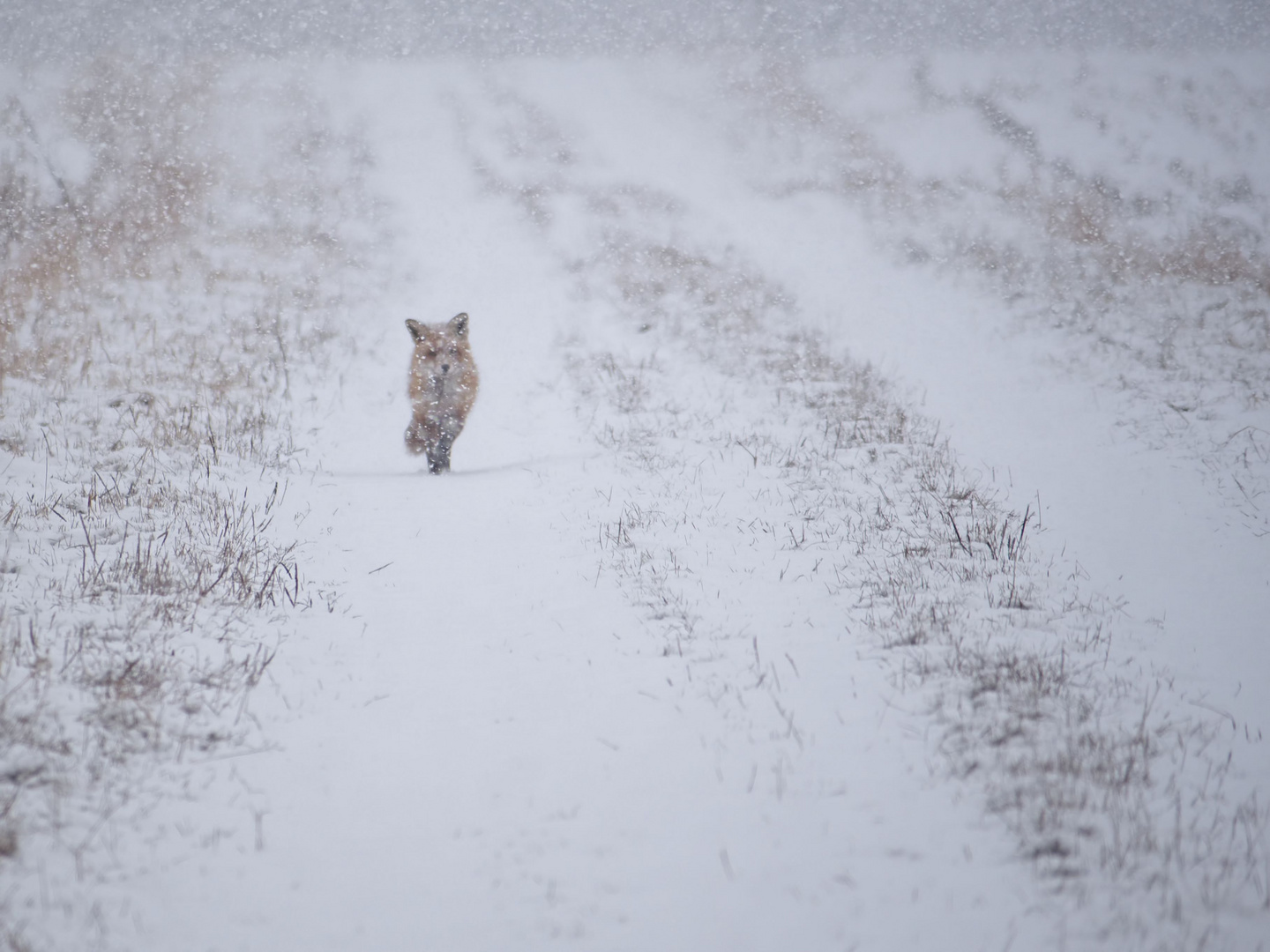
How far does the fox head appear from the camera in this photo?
29.9 feet

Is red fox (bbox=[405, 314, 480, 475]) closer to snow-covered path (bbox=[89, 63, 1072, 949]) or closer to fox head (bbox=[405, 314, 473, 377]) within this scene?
fox head (bbox=[405, 314, 473, 377])

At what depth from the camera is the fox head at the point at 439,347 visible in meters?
9.10

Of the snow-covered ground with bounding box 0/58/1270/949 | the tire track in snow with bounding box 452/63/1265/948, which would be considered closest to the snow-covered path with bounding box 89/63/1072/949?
the snow-covered ground with bounding box 0/58/1270/949

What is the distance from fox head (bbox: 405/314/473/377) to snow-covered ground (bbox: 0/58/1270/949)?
1.73 meters

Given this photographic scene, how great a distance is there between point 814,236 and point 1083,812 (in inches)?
896

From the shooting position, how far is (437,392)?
29.9ft

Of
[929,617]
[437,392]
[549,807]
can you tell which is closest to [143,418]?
[437,392]

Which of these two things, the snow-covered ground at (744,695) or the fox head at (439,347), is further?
the fox head at (439,347)

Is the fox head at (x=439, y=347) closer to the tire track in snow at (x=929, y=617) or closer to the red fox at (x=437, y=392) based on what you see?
the red fox at (x=437, y=392)

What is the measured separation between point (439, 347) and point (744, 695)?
6973 mm

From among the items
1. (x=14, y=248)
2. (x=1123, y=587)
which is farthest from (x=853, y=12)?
(x=1123, y=587)

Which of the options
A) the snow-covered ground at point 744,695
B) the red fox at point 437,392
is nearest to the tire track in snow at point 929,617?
the snow-covered ground at point 744,695

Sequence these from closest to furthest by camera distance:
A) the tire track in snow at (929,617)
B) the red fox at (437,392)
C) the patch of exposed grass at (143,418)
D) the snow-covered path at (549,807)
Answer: the snow-covered path at (549,807) → the tire track in snow at (929,617) → the patch of exposed grass at (143,418) → the red fox at (437,392)

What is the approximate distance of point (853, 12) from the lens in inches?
1367
